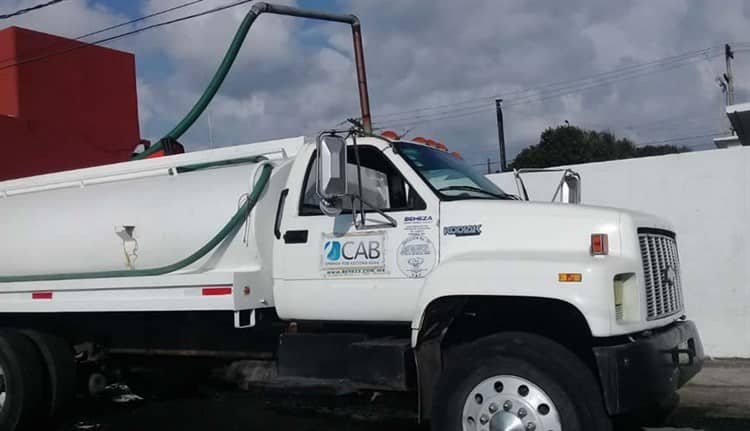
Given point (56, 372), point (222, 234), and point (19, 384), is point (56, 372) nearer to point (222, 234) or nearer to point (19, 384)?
point (19, 384)

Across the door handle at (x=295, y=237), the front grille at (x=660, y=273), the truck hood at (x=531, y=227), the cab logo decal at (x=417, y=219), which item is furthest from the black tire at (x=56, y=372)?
the front grille at (x=660, y=273)

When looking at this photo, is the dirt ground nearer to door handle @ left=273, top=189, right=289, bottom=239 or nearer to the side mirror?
door handle @ left=273, top=189, right=289, bottom=239

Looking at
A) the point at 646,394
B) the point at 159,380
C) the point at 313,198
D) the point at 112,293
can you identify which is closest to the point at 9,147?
the point at 159,380

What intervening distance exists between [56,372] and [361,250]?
11.2 ft

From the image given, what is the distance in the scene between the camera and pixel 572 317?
5246 mm

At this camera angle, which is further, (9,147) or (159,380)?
(9,147)

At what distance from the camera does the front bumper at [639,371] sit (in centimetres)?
480

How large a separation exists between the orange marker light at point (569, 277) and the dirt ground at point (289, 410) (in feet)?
6.91

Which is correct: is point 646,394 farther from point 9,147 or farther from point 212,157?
point 9,147

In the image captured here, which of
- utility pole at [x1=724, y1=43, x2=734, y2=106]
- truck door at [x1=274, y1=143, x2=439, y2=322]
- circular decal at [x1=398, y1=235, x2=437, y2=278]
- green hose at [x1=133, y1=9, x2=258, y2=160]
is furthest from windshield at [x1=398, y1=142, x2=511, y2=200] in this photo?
utility pole at [x1=724, y1=43, x2=734, y2=106]

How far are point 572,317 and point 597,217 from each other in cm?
67

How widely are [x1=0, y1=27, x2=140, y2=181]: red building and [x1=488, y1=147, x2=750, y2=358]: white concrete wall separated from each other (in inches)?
388

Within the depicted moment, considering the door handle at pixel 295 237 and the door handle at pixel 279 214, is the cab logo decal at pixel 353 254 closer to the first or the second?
the door handle at pixel 295 237

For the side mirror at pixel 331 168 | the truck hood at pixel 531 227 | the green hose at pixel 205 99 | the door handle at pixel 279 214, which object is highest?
the green hose at pixel 205 99
